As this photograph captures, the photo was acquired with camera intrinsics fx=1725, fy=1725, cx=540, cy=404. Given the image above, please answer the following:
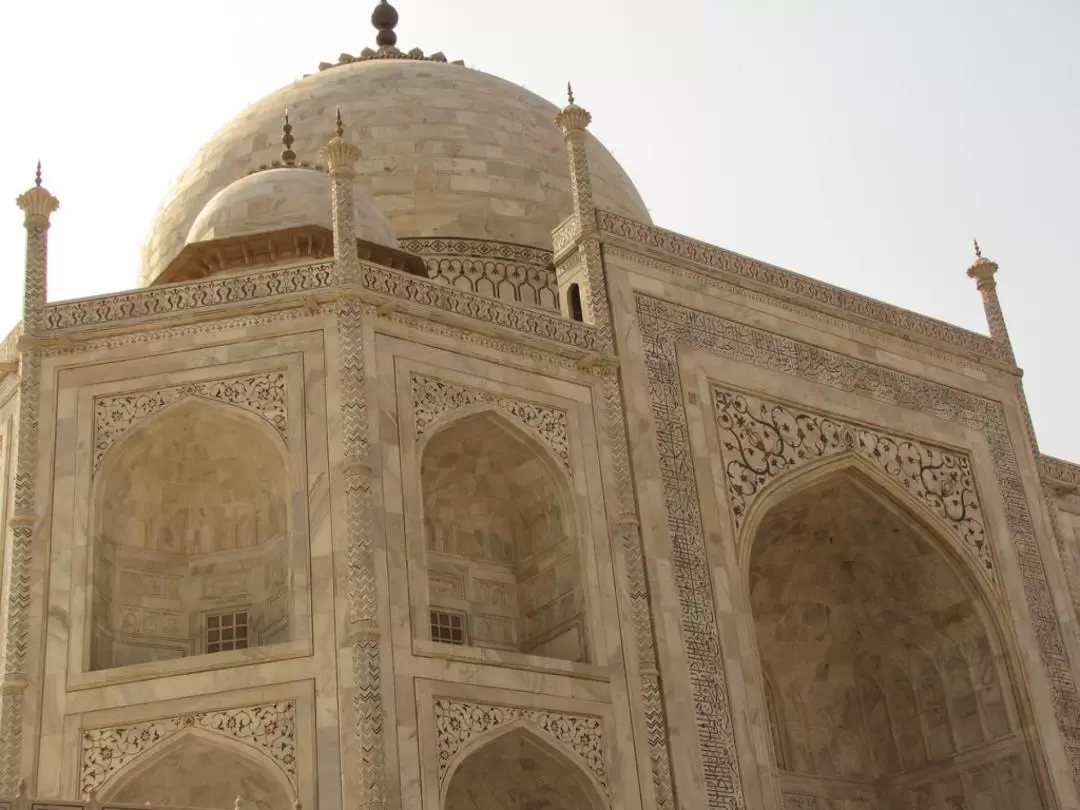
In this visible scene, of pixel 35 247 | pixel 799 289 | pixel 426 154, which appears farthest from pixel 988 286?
pixel 35 247

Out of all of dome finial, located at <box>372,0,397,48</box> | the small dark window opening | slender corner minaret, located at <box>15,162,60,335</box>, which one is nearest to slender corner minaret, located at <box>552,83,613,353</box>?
the small dark window opening

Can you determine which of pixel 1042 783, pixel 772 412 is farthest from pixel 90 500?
pixel 1042 783

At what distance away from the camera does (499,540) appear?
462 inches

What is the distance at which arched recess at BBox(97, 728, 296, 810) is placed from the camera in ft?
31.7

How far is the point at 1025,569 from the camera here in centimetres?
1370

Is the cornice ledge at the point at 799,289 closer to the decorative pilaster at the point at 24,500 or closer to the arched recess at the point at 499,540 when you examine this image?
the arched recess at the point at 499,540

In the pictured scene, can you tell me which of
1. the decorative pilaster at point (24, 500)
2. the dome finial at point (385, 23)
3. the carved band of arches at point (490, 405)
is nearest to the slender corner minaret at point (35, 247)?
the decorative pilaster at point (24, 500)

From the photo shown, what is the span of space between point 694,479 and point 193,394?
3.53 metres

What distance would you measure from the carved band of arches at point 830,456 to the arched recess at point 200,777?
391cm

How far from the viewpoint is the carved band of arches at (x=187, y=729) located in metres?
9.64

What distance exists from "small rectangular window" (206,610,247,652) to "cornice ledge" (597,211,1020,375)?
3.91 meters

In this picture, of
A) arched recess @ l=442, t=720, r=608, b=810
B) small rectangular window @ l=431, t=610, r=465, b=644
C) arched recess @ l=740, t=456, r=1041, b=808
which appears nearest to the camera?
arched recess @ l=442, t=720, r=608, b=810

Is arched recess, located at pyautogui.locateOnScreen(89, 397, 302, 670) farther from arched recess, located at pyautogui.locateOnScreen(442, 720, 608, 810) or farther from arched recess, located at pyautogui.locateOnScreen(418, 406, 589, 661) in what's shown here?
arched recess, located at pyautogui.locateOnScreen(442, 720, 608, 810)

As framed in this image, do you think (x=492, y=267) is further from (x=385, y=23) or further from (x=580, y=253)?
(x=385, y=23)
